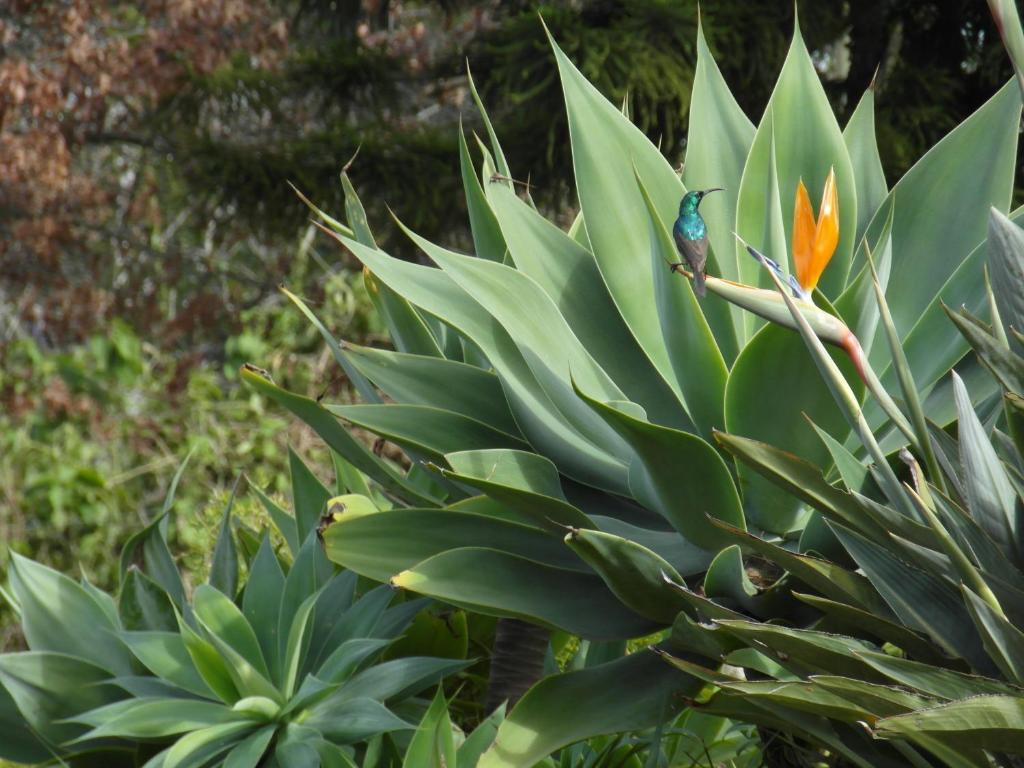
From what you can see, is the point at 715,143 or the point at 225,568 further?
the point at 225,568

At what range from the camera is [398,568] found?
1.46m

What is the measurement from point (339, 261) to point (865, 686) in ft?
23.5

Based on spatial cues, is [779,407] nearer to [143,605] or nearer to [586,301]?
[586,301]

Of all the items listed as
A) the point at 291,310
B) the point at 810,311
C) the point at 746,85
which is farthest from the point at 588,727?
the point at 291,310

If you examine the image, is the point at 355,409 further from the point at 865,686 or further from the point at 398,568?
the point at 865,686

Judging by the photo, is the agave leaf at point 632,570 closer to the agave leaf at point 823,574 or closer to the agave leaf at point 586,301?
the agave leaf at point 823,574

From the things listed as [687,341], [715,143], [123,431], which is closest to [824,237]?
[687,341]

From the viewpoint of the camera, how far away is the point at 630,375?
1.67 m

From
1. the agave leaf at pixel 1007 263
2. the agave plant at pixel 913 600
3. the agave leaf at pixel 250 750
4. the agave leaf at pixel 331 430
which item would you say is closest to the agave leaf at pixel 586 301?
the agave leaf at pixel 331 430

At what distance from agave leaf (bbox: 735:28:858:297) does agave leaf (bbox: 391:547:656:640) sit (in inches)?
20.4

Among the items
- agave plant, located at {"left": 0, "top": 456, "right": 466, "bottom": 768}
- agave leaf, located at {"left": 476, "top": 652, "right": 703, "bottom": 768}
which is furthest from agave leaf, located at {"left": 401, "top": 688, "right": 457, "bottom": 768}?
agave leaf, located at {"left": 476, "top": 652, "right": 703, "bottom": 768}

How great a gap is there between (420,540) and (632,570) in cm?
35

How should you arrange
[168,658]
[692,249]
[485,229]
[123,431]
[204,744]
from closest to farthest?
[692,249] < [204,744] < [168,658] < [485,229] < [123,431]

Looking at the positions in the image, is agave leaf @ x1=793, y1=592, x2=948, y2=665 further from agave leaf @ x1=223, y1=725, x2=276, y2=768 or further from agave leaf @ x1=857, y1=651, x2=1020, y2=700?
agave leaf @ x1=223, y1=725, x2=276, y2=768
